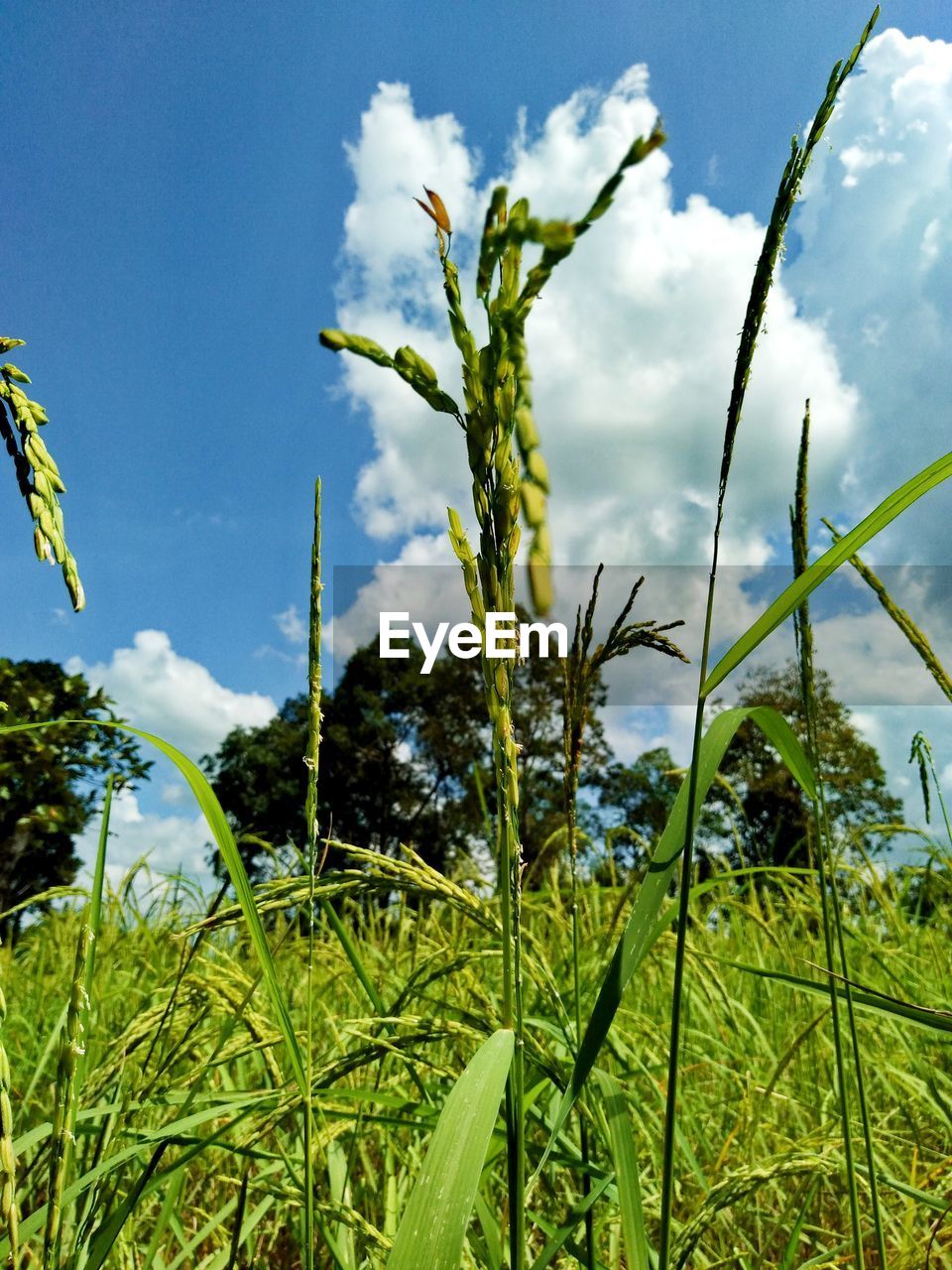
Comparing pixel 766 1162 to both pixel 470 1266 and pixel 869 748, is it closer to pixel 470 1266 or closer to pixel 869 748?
pixel 470 1266

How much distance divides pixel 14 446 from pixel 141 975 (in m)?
2.55

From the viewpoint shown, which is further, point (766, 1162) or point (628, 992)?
point (628, 992)

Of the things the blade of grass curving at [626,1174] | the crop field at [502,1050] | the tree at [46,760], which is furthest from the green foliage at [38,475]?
the tree at [46,760]

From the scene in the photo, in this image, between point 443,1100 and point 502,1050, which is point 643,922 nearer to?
point 502,1050

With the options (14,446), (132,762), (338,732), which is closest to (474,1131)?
(14,446)

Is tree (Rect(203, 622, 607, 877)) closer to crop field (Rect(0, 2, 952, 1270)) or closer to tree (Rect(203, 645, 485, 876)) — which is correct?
tree (Rect(203, 645, 485, 876))

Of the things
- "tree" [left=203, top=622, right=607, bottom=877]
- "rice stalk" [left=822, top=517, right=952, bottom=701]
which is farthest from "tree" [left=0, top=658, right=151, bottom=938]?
"tree" [left=203, top=622, right=607, bottom=877]

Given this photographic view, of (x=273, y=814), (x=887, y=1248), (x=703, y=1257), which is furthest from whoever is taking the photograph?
(x=273, y=814)

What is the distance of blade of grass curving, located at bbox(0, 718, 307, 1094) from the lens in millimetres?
752

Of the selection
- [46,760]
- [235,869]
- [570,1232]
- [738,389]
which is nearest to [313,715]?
[235,869]

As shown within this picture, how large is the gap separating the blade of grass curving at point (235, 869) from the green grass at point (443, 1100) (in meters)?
0.19

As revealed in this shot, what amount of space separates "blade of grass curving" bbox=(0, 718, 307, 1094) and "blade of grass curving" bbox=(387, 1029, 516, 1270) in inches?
7.6

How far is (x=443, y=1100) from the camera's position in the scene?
95 centimetres

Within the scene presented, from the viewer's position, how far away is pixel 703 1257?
141cm
